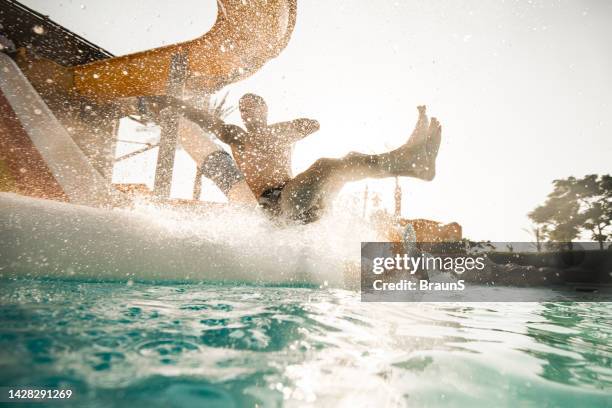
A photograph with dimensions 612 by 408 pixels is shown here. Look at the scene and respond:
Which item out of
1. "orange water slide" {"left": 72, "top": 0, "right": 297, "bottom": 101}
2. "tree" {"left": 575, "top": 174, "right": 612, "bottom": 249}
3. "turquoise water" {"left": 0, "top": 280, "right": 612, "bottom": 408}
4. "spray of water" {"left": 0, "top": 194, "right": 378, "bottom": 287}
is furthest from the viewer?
"tree" {"left": 575, "top": 174, "right": 612, "bottom": 249}

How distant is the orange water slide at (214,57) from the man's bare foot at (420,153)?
8.01ft

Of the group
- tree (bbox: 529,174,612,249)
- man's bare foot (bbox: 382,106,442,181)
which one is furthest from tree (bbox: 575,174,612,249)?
man's bare foot (bbox: 382,106,442,181)

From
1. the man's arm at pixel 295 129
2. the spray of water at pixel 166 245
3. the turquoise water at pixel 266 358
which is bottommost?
the turquoise water at pixel 266 358

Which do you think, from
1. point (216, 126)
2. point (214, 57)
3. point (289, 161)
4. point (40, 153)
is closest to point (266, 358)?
point (289, 161)

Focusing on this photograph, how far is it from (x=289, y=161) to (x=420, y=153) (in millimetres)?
1465

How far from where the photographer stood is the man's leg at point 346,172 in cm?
280

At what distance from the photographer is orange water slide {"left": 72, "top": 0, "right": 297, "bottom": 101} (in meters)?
3.90

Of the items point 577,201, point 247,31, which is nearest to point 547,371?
point 247,31

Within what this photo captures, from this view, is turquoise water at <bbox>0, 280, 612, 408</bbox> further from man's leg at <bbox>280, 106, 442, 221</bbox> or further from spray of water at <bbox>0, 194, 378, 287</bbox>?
man's leg at <bbox>280, 106, 442, 221</bbox>

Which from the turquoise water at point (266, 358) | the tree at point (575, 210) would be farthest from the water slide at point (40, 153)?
the tree at point (575, 210)

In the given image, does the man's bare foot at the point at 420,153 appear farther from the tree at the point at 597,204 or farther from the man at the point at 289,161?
the tree at the point at 597,204

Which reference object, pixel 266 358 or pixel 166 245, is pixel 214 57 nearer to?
pixel 166 245

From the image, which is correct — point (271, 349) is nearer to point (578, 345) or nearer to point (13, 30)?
point (578, 345)

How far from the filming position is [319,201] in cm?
290
